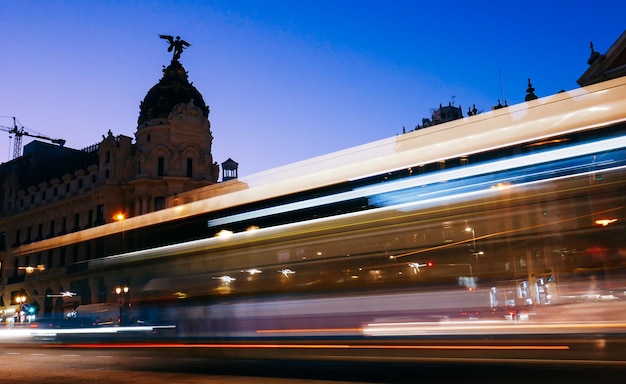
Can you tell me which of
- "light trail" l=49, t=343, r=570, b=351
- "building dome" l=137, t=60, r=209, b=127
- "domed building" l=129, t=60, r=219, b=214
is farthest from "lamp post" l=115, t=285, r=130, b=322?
"building dome" l=137, t=60, r=209, b=127

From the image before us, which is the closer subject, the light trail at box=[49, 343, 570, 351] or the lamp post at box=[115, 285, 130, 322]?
the light trail at box=[49, 343, 570, 351]

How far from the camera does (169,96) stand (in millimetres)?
48219

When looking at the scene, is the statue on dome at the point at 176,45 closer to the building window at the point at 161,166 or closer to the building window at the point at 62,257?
the building window at the point at 161,166

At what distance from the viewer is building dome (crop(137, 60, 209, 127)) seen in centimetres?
4788

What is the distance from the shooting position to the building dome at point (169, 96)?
157 feet

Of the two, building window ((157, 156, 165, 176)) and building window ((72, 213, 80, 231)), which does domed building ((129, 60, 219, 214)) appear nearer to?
building window ((157, 156, 165, 176))

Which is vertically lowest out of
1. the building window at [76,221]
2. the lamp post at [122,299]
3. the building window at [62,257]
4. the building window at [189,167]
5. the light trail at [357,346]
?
the light trail at [357,346]

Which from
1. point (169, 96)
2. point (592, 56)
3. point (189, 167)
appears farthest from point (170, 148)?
point (592, 56)

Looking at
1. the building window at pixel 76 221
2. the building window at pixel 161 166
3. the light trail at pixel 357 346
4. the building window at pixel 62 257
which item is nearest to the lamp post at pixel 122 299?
the light trail at pixel 357 346

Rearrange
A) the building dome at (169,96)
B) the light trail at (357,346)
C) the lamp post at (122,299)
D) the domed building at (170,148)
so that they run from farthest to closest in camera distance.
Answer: the building dome at (169,96)
the domed building at (170,148)
the lamp post at (122,299)
the light trail at (357,346)

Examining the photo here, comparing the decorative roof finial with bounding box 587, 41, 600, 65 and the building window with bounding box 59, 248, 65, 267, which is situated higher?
the decorative roof finial with bounding box 587, 41, 600, 65

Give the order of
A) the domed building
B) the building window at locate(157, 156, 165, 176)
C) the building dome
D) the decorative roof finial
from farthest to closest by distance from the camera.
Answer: the building dome, the building window at locate(157, 156, 165, 176), the domed building, the decorative roof finial

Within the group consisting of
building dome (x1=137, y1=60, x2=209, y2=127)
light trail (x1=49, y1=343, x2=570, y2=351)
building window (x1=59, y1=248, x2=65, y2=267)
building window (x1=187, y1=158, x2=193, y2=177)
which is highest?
building dome (x1=137, y1=60, x2=209, y2=127)

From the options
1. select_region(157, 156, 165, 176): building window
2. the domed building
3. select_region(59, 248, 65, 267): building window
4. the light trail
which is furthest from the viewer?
select_region(157, 156, 165, 176): building window
